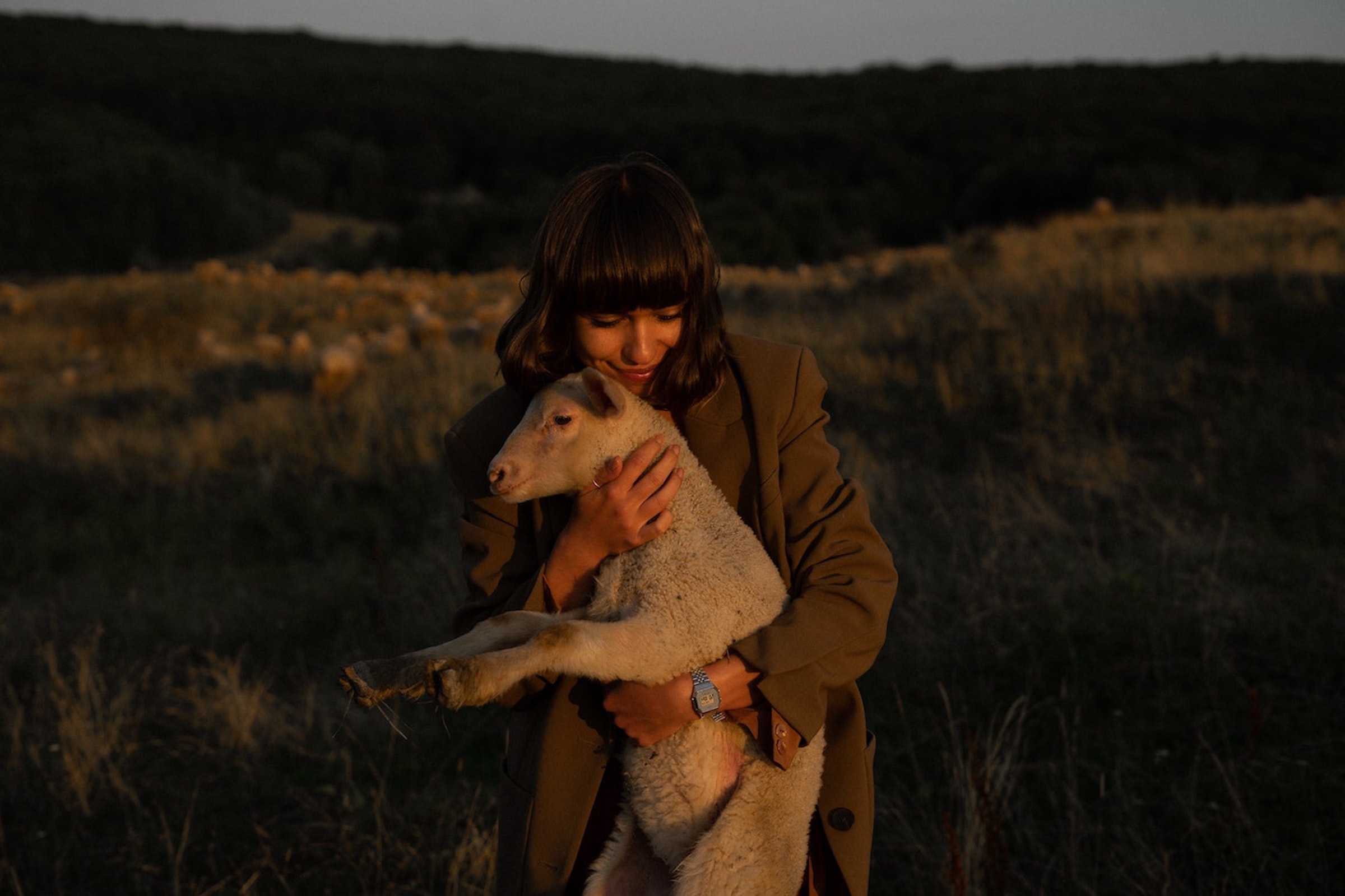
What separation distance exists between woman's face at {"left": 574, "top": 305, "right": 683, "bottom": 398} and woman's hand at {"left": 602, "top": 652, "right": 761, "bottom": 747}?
83cm

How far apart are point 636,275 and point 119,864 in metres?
3.36

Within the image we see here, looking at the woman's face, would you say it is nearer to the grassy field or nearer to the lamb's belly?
the lamb's belly

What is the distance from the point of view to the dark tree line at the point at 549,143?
25625mm

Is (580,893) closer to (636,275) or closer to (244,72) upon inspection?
(636,275)

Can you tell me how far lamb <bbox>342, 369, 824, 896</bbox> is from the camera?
2158mm

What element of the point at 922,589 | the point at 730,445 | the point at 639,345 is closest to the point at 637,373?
the point at 639,345

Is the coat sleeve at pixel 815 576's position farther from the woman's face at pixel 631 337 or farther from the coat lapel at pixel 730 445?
the woman's face at pixel 631 337

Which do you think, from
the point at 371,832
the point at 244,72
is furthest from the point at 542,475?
the point at 244,72

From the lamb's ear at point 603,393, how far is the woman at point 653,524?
0.14 m

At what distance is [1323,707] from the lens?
12.4 feet

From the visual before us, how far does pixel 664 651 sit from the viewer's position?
87.4 inches

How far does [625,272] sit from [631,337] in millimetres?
216

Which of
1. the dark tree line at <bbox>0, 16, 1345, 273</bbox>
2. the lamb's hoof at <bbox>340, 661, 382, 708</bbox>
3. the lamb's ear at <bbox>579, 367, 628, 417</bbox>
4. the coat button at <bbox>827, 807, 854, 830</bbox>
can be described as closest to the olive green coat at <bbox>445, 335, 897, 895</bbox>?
the coat button at <bbox>827, 807, 854, 830</bbox>

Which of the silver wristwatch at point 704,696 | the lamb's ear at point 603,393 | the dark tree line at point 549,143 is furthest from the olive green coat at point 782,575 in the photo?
the dark tree line at point 549,143
